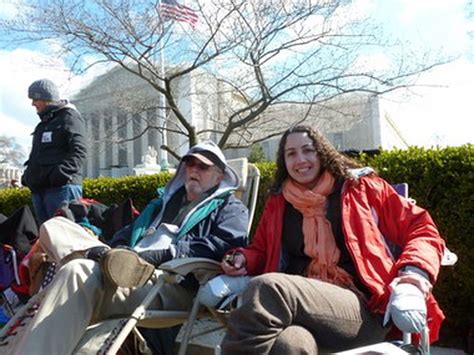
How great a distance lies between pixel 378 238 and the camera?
2537 millimetres

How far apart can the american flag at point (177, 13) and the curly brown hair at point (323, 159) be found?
23.5 feet

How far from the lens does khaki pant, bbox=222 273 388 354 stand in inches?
78.1

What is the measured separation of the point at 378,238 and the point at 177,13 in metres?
7.93

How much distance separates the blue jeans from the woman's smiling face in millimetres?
2477

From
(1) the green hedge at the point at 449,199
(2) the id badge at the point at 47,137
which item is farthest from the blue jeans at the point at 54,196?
(1) the green hedge at the point at 449,199

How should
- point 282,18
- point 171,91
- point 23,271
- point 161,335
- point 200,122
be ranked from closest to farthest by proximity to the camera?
point 161,335, point 23,271, point 282,18, point 171,91, point 200,122

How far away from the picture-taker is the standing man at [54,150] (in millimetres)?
4645

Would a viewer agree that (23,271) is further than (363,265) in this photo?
Yes

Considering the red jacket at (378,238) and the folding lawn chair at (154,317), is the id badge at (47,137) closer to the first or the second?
the folding lawn chair at (154,317)

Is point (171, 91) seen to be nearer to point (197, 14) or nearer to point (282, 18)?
point (197, 14)

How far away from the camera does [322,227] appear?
262 cm

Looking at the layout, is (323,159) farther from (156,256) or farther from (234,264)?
(156,256)

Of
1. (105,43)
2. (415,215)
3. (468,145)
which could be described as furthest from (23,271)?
(105,43)

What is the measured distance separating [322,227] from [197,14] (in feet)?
25.3
